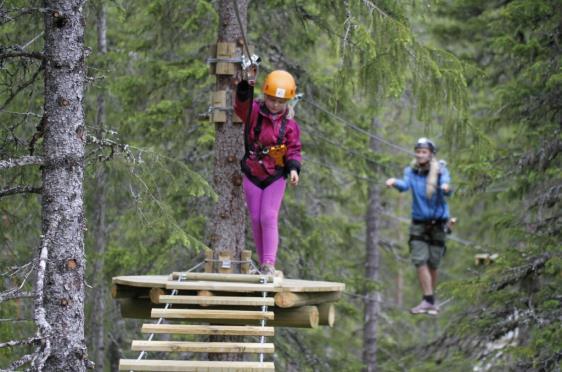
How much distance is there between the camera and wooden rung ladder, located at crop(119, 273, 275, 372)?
22.0ft

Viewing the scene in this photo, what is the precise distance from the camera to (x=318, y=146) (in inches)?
539

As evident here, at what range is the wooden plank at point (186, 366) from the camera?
21.6 feet

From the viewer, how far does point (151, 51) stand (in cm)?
1302

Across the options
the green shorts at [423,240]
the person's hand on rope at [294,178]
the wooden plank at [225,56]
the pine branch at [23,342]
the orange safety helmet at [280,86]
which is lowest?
the pine branch at [23,342]

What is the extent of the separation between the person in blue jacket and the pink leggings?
91.8 inches

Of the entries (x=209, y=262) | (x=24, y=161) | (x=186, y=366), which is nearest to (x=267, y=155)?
(x=209, y=262)

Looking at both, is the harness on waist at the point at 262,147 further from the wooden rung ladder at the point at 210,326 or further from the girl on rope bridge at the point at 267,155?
the wooden rung ladder at the point at 210,326

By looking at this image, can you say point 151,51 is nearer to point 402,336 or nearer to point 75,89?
point 75,89

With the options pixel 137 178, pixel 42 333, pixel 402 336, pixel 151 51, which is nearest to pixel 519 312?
pixel 137 178

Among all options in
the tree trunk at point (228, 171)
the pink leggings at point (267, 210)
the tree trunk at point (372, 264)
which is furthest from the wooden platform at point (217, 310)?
the tree trunk at point (372, 264)

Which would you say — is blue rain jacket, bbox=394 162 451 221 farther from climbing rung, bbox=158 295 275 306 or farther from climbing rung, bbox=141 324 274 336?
climbing rung, bbox=141 324 274 336

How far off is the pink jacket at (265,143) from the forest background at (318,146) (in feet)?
1.88

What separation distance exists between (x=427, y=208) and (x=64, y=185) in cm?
576

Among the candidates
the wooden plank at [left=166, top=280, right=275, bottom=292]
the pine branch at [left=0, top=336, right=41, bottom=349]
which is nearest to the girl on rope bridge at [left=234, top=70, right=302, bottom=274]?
the wooden plank at [left=166, top=280, right=275, bottom=292]
